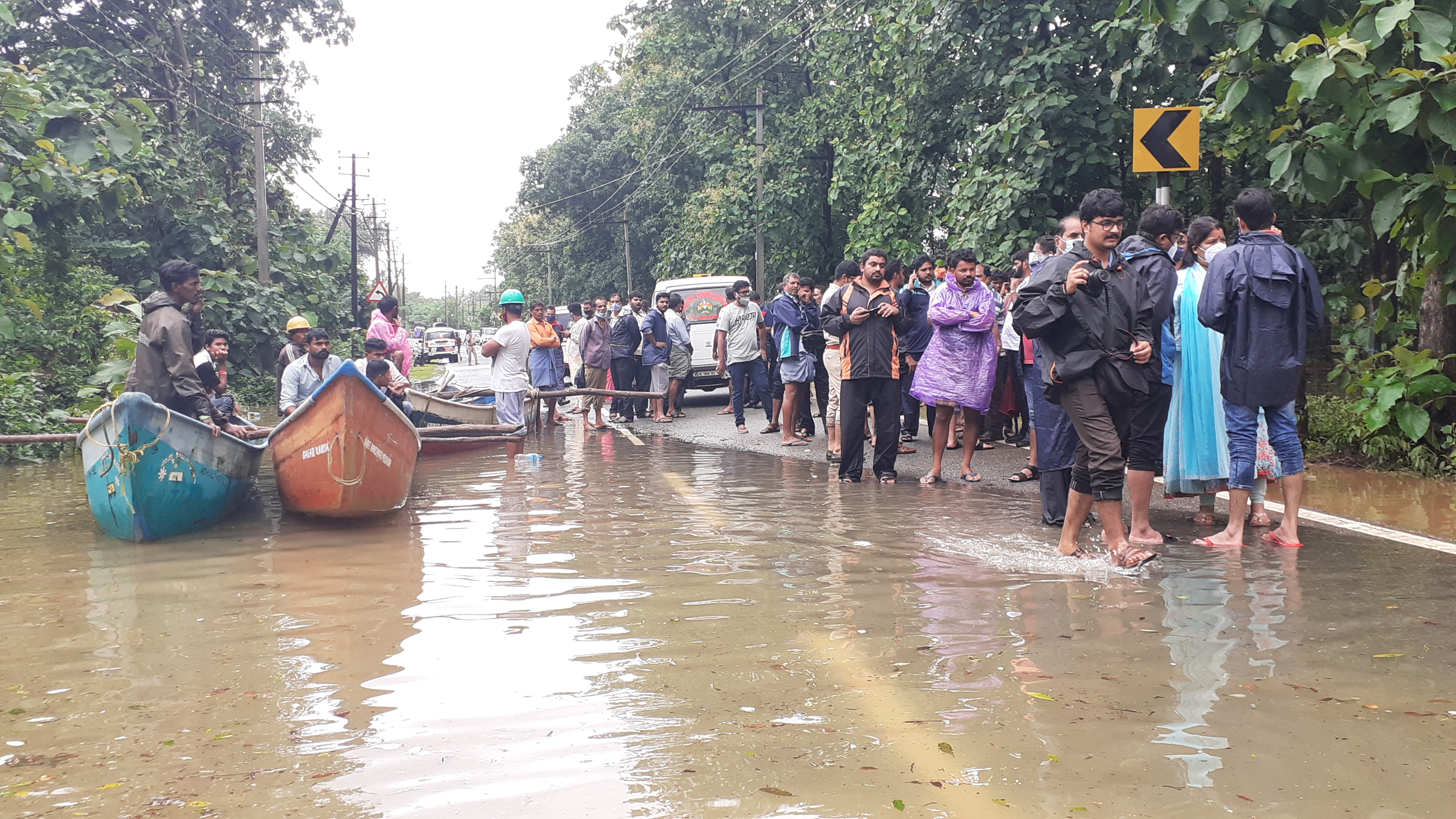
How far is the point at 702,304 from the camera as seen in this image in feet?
67.4

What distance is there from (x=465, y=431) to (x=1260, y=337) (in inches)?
278

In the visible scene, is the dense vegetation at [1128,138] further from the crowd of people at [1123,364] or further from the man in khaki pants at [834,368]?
the man in khaki pants at [834,368]

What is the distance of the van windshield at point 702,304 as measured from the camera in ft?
66.7

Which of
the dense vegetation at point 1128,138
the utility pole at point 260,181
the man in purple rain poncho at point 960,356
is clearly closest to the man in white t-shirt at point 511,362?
the dense vegetation at point 1128,138

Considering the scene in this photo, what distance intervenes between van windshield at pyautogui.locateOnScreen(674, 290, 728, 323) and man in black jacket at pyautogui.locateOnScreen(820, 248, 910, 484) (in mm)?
10200

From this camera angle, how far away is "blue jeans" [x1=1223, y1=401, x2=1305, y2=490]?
22.0 feet

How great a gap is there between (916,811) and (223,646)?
3.46 metres

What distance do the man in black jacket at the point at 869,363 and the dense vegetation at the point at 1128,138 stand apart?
276 centimetres

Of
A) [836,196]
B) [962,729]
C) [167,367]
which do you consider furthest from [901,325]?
[836,196]

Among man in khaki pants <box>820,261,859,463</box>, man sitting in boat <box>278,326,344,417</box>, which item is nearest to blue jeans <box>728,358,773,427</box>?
man in khaki pants <box>820,261,859,463</box>

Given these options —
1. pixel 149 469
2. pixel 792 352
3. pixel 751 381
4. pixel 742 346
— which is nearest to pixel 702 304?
pixel 751 381

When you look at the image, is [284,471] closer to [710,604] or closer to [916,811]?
[710,604]

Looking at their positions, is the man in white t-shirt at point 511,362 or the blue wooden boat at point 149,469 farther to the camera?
the man in white t-shirt at point 511,362

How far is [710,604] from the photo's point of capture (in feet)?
18.9
